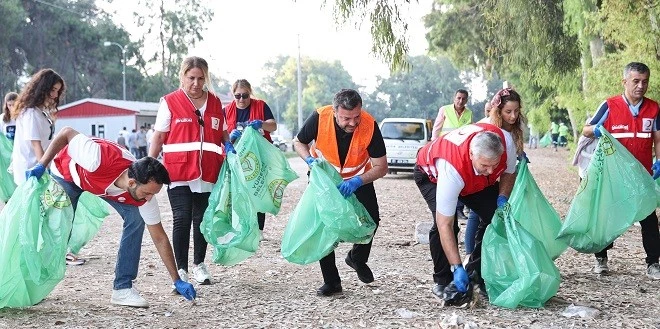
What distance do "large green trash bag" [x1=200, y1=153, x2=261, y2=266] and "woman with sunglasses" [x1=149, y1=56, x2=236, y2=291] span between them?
122 millimetres

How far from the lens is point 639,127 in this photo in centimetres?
522

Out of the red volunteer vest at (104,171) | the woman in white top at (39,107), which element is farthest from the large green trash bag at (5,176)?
the red volunteer vest at (104,171)

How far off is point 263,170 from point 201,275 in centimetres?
115

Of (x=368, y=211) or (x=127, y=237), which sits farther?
(x=368, y=211)

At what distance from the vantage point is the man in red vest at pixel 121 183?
13.2ft

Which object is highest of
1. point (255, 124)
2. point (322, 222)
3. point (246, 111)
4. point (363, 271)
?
point (246, 111)

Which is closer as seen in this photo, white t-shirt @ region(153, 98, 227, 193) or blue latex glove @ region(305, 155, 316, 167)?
blue latex glove @ region(305, 155, 316, 167)

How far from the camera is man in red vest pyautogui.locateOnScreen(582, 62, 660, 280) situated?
5203mm

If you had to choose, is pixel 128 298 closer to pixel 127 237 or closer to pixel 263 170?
pixel 127 237

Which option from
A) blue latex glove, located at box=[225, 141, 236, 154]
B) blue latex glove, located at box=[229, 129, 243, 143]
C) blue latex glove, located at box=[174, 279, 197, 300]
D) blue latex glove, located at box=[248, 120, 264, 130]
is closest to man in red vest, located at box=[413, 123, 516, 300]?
blue latex glove, located at box=[225, 141, 236, 154]

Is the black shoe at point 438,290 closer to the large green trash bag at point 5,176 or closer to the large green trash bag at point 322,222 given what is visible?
the large green trash bag at point 322,222

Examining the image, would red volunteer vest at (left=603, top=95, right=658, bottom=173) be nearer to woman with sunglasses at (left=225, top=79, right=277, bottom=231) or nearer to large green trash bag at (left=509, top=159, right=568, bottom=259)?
large green trash bag at (left=509, top=159, right=568, bottom=259)

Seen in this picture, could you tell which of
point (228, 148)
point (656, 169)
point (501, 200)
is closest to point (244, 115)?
point (228, 148)

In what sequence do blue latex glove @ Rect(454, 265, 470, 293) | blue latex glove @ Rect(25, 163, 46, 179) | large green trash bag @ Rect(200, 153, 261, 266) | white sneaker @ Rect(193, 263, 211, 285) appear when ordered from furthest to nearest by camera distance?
white sneaker @ Rect(193, 263, 211, 285), large green trash bag @ Rect(200, 153, 261, 266), blue latex glove @ Rect(25, 163, 46, 179), blue latex glove @ Rect(454, 265, 470, 293)
